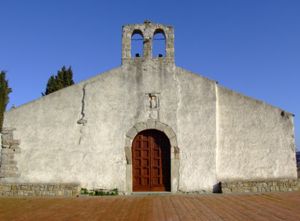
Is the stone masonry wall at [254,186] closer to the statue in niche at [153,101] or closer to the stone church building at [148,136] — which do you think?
the stone church building at [148,136]

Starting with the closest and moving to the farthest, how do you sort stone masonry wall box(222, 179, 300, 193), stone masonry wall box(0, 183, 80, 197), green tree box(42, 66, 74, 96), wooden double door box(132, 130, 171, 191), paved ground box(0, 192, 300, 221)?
1. paved ground box(0, 192, 300, 221)
2. stone masonry wall box(0, 183, 80, 197)
3. stone masonry wall box(222, 179, 300, 193)
4. wooden double door box(132, 130, 171, 191)
5. green tree box(42, 66, 74, 96)

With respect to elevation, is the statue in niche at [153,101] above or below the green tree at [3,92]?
below

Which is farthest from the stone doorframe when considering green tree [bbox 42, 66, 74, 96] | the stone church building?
green tree [bbox 42, 66, 74, 96]

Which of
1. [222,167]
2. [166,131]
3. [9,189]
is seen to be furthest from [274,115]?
[9,189]

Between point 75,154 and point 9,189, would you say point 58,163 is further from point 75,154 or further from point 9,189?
point 9,189

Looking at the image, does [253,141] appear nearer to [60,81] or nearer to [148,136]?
[148,136]

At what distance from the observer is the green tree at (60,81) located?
79.4ft

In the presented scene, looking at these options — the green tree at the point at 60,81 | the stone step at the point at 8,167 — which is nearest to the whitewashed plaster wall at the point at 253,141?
the stone step at the point at 8,167

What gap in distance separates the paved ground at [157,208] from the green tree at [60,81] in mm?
14154

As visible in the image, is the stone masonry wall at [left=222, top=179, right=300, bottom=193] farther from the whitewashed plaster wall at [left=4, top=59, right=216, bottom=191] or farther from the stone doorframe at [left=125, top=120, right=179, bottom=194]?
the stone doorframe at [left=125, top=120, right=179, bottom=194]

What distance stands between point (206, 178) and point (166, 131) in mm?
2100

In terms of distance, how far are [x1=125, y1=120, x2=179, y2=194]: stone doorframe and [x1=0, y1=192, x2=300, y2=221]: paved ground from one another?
1195mm

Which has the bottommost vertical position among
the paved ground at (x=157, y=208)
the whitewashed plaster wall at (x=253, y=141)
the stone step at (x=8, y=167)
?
the paved ground at (x=157, y=208)

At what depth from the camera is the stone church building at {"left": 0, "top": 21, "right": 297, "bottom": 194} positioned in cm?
1217
